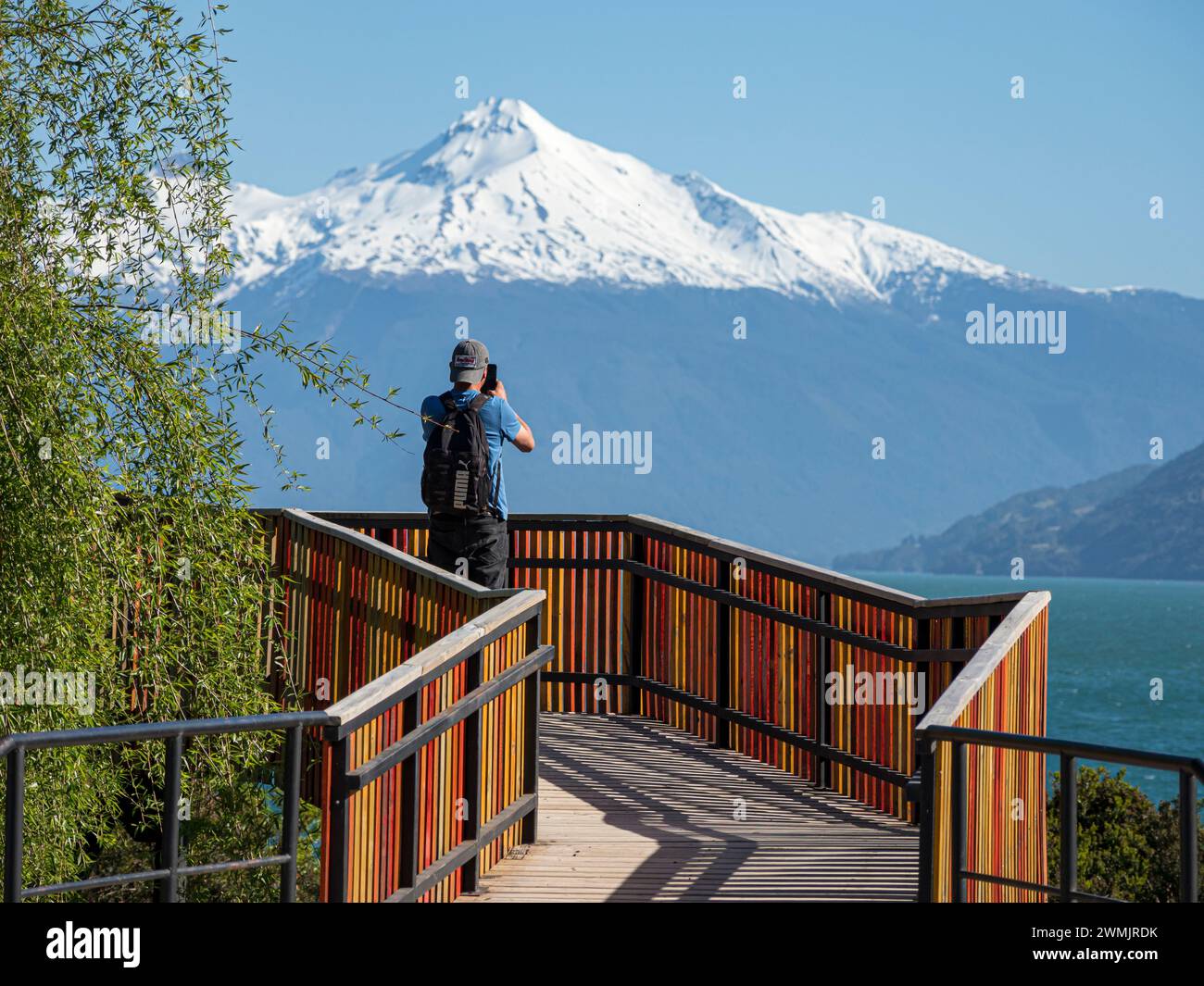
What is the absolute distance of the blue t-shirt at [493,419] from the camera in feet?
31.8

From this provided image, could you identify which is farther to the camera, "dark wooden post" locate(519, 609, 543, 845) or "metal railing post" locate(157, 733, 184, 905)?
"dark wooden post" locate(519, 609, 543, 845)

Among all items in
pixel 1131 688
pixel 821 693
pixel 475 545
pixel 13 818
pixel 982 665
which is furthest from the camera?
pixel 1131 688

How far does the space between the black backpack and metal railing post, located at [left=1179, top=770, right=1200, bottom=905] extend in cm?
498

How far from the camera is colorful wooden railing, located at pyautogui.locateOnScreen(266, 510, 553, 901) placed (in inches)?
249

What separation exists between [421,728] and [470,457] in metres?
3.06

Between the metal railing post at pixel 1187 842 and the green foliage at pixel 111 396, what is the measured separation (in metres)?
4.45

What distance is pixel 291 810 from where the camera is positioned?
19.6ft

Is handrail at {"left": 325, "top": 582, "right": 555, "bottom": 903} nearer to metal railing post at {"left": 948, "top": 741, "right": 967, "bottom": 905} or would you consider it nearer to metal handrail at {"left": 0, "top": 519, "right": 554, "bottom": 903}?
metal handrail at {"left": 0, "top": 519, "right": 554, "bottom": 903}

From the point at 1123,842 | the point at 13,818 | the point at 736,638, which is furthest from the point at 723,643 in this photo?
the point at 1123,842

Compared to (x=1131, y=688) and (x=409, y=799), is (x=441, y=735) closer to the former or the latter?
(x=409, y=799)

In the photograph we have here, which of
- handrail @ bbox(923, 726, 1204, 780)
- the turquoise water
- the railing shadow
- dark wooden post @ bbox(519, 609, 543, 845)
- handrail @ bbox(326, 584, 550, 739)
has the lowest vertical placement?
the turquoise water

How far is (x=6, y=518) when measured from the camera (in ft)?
26.1

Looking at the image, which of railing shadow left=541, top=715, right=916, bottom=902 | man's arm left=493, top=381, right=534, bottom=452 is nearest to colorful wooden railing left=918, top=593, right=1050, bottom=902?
railing shadow left=541, top=715, right=916, bottom=902
